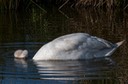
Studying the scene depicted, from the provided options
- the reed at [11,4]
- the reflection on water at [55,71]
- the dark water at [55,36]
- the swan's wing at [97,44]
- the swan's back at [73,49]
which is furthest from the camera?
the reed at [11,4]

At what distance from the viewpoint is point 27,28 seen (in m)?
14.0

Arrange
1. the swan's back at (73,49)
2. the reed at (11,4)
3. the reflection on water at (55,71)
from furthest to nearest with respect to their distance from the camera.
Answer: the reed at (11,4)
the swan's back at (73,49)
the reflection on water at (55,71)

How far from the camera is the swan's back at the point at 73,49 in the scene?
10422 millimetres

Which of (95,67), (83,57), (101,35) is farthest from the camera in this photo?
(101,35)

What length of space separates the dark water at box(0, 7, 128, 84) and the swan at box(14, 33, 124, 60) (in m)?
0.17

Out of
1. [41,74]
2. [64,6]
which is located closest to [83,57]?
[41,74]

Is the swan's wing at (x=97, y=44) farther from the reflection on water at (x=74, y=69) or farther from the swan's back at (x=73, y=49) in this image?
the reflection on water at (x=74, y=69)

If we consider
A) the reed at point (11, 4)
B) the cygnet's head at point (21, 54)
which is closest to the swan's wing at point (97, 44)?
the cygnet's head at point (21, 54)

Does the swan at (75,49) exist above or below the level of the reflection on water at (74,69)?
above

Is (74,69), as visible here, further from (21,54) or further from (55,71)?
(21,54)

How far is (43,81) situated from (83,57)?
1945 mm

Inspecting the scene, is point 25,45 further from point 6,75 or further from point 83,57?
point 6,75

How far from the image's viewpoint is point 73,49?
10453mm

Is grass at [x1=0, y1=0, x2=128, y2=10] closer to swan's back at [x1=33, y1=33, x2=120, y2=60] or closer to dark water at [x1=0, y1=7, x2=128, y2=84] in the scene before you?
dark water at [x1=0, y1=7, x2=128, y2=84]
